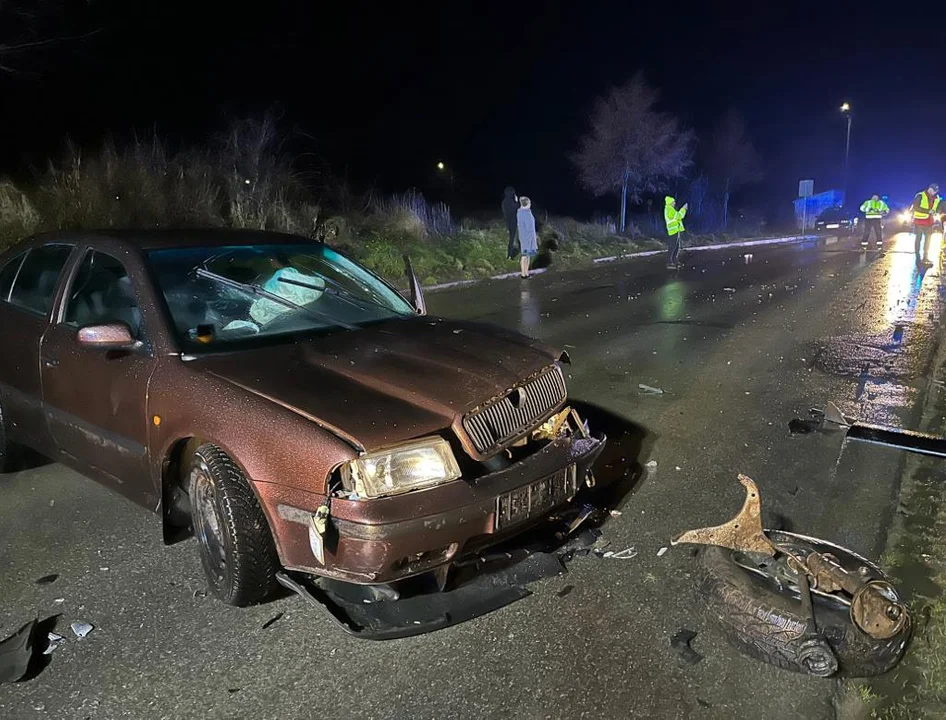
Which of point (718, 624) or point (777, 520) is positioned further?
point (777, 520)

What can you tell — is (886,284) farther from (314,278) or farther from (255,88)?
(255,88)

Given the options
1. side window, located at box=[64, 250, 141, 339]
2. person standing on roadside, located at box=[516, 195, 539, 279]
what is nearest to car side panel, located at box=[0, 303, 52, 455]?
side window, located at box=[64, 250, 141, 339]

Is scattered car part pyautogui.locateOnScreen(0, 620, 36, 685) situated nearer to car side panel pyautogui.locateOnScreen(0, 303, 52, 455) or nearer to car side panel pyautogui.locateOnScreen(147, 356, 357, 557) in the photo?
car side panel pyautogui.locateOnScreen(147, 356, 357, 557)

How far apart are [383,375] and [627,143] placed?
29.0 m

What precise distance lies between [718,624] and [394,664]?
141cm

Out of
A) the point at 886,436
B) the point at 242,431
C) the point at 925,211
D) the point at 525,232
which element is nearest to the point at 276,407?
the point at 242,431

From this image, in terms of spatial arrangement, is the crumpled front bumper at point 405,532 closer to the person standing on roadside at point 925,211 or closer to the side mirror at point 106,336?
the side mirror at point 106,336

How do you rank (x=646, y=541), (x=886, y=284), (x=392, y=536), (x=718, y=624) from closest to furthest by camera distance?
(x=392, y=536)
(x=718, y=624)
(x=646, y=541)
(x=886, y=284)

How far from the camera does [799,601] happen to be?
3043 millimetres

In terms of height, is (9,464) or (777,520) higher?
(9,464)

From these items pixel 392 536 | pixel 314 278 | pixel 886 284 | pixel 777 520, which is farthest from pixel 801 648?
pixel 886 284

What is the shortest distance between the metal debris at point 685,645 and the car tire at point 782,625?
15 centimetres

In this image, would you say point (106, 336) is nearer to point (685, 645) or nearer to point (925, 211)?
point (685, 645)

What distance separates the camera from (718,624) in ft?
10.2
